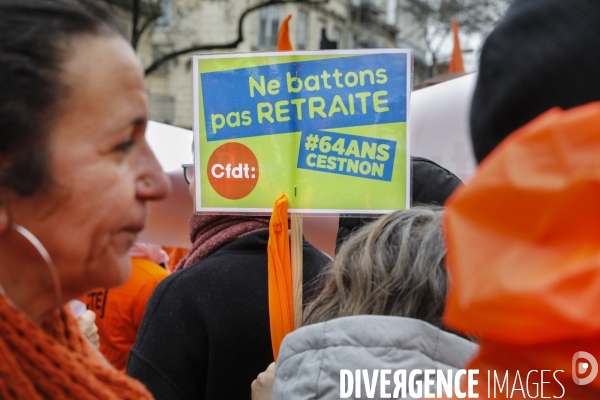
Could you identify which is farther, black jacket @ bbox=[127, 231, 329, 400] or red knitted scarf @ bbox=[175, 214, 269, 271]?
red knitted scarf @ bbox=[175, 214, 269, 271]

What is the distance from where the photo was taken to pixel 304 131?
2305mm

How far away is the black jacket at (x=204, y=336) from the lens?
220cm

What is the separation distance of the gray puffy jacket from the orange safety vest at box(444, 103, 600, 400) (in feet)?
2.00

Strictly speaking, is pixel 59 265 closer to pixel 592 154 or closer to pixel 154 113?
pixel 592 154

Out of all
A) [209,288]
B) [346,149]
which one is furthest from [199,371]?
[346,149]

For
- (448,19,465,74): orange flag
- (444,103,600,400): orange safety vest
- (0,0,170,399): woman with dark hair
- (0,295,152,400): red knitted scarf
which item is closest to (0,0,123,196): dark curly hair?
(0,0,170,399): woman with dark hair

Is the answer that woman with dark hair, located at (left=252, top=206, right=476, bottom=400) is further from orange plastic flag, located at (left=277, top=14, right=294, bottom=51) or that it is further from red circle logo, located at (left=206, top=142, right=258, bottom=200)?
orange plastic flag, located at (left=277, top=14, right=294, bottom=51)

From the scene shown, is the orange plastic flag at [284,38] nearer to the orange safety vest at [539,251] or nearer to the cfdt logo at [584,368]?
the orange safety vest at [539,251]

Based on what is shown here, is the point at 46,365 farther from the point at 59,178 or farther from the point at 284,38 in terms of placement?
the point at 284,38

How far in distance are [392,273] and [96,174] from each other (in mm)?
830

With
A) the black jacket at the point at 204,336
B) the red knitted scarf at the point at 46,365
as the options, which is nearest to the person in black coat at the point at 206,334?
the black jacket at the point at 204,336

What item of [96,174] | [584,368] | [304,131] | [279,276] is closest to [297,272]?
[279,276]

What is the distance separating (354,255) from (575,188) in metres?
1.02

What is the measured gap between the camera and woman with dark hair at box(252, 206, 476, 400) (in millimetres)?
1441
